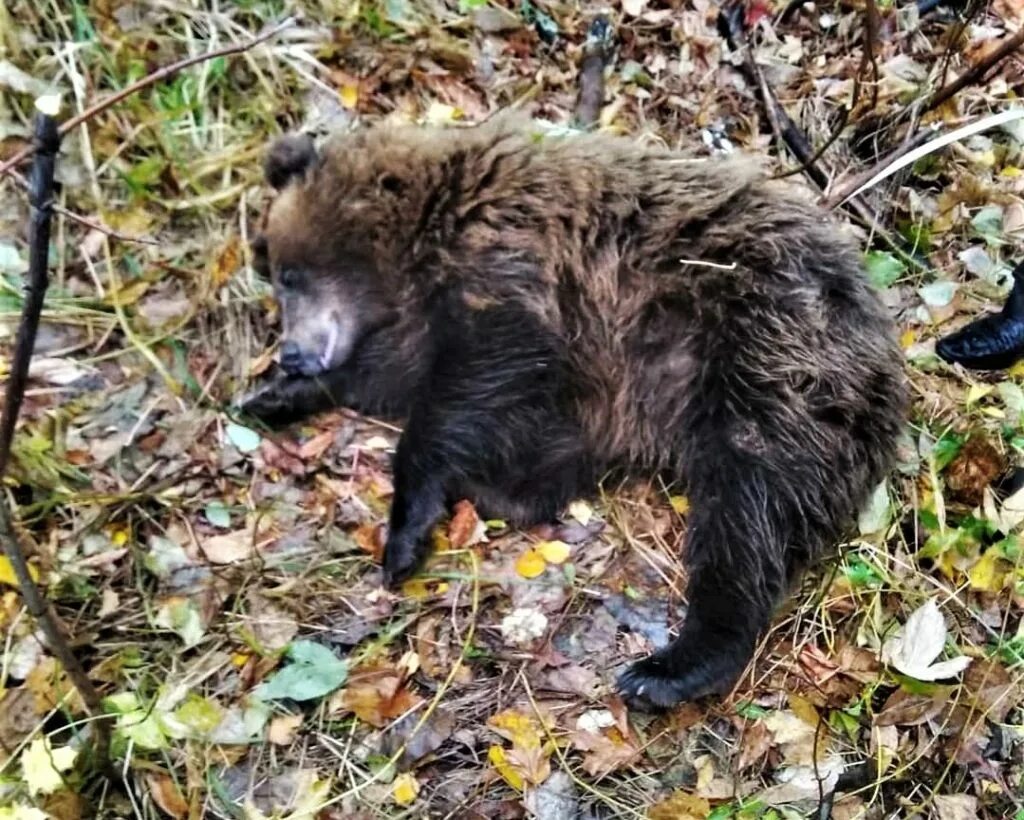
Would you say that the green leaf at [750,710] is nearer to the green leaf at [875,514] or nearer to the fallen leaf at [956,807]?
the fallen leaf at [956,807]

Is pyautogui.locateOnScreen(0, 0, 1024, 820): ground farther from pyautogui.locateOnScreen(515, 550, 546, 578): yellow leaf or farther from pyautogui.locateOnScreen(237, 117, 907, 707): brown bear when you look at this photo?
pyautogui.locateOnScreen(237, 117, 907, 707): brown bear

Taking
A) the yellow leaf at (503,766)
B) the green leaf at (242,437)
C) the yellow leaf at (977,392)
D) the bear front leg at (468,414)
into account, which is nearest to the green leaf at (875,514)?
the yellow leaf at (977,392)

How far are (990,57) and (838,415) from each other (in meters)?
1.95

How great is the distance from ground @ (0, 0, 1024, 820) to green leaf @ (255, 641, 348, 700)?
10 mm

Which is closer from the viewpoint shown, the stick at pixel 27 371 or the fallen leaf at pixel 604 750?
the stick at pixel 27 371

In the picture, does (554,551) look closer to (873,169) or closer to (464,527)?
(464,527)

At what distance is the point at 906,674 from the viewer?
3.16m

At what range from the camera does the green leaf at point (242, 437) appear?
12.2 feet

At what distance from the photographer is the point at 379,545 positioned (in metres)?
3.51

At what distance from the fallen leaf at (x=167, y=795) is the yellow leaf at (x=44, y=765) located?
33cm

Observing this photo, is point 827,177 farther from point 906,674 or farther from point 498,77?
point 906,674

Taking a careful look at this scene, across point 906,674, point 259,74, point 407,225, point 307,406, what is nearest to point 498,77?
point 259,74

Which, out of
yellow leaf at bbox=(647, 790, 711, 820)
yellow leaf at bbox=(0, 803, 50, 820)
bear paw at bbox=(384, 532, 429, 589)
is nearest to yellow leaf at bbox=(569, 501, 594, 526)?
bear paw at bbox=(384, 532, 429, 589)

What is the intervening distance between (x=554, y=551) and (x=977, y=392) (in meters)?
1.60
